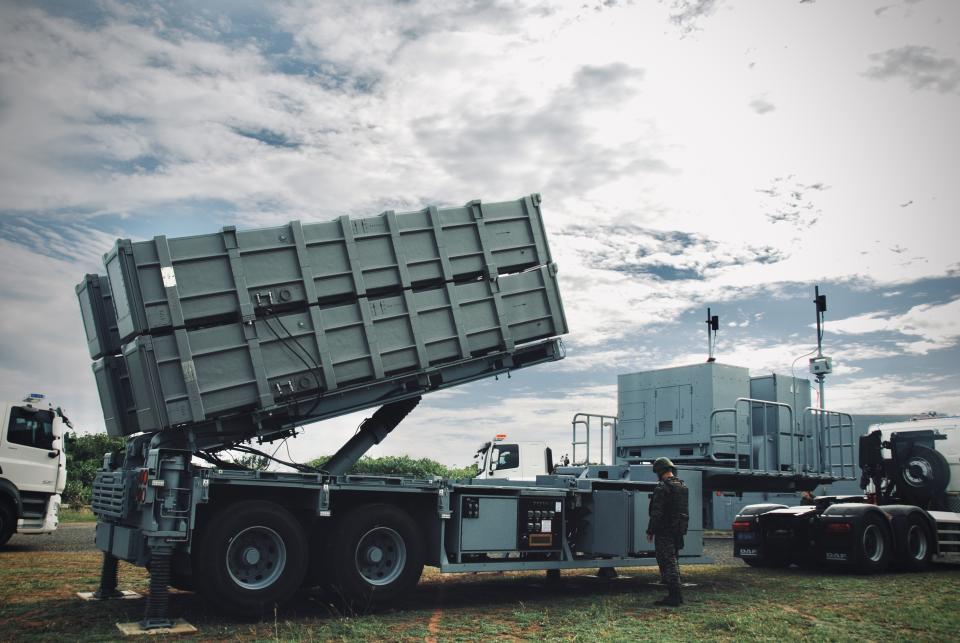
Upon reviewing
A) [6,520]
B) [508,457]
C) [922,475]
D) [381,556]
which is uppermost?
[508,457]

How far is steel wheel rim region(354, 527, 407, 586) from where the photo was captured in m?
9.62

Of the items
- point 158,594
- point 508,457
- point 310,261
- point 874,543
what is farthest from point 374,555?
point 874,543

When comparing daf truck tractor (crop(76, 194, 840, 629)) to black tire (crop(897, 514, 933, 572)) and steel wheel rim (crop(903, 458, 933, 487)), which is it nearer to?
black tire (crop(897, 514, 933, 572))

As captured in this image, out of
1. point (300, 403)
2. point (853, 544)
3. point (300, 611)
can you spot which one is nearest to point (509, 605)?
point (300, 611)

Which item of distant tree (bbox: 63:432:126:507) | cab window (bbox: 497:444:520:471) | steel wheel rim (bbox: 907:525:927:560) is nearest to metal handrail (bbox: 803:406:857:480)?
→ steel wheel rim (bbox: 907:525:927:560)

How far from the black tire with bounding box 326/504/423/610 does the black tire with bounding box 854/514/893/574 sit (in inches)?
326

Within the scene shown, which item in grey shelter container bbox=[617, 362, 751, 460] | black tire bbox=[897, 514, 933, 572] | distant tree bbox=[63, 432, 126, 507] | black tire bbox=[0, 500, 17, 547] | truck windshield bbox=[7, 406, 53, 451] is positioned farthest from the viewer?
distant tree bbox=[63, 432, 126, 507]

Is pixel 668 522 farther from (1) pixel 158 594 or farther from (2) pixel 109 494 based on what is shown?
(2) pixel 109 494

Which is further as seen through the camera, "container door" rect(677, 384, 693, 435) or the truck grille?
"container door" rect(677, 384, 693, 435)

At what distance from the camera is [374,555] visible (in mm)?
9727

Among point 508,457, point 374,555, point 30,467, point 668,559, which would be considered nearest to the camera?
point 374,555

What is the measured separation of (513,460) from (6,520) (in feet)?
31.0

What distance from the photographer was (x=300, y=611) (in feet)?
31.8

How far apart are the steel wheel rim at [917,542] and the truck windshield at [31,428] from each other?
52.1 feet
